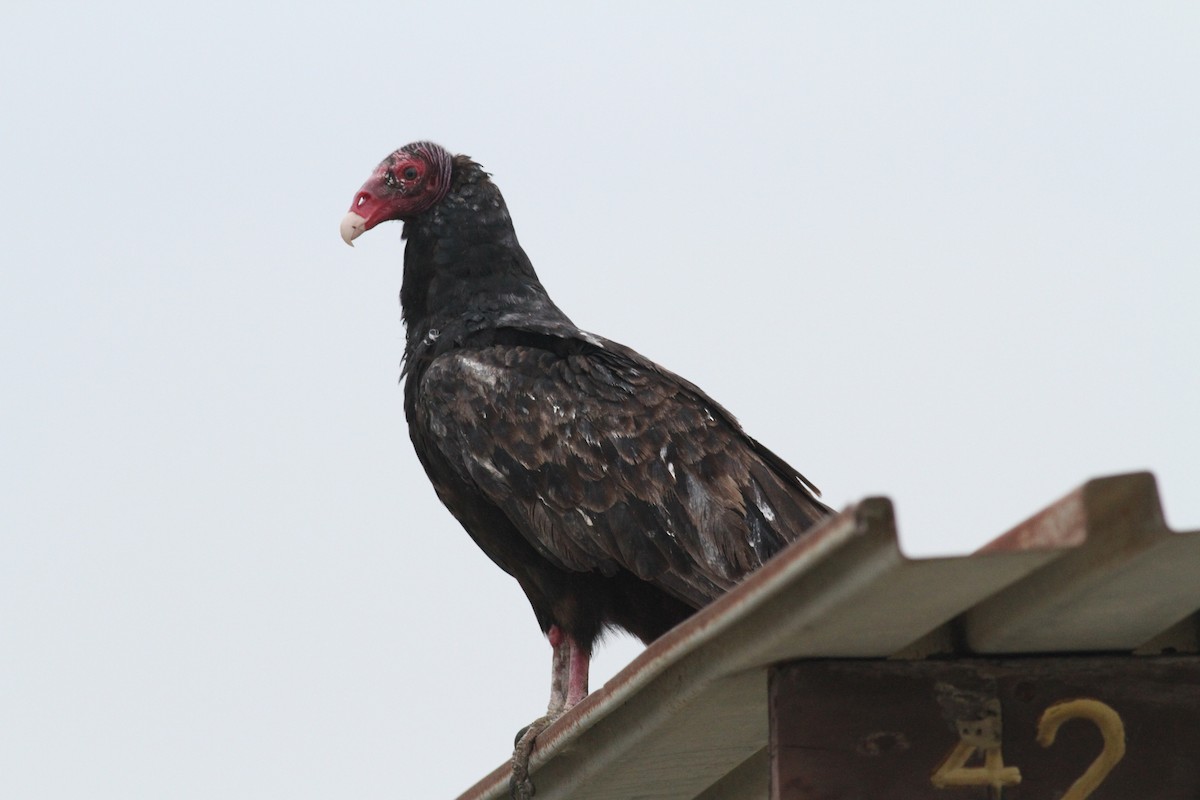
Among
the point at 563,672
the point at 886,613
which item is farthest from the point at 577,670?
the point at 886,613

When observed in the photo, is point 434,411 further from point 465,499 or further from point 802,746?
point 802,746

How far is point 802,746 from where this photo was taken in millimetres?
2881

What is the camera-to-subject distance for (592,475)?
5.48 meters

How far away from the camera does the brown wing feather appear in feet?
17.5

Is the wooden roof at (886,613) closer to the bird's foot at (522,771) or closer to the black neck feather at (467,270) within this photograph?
the bird's foot at (522,771)

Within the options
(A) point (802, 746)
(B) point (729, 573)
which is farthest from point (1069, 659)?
(B) point (729, 573)

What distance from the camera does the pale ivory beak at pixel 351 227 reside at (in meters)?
6.51

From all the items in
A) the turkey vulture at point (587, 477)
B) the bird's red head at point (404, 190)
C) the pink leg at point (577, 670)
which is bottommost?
the pink leg at point (577, 670)

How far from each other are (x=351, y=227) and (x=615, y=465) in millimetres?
1612

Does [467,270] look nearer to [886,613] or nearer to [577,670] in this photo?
[577,670]

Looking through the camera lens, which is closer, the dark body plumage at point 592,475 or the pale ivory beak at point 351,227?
the dark body plumage at point 592,475

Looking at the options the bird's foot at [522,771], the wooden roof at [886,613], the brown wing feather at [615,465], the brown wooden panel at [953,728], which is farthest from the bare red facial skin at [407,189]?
the brown wooden panel at [953,728]

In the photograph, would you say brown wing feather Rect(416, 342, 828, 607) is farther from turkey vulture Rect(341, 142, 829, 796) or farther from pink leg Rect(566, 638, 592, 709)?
pink leg Rect(566, 638, 592, 709)

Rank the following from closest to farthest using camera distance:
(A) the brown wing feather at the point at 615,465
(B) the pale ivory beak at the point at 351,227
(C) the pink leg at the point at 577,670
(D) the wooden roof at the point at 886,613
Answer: (D) the wooden roof at the point at 886,613, (A) the brown wing feather at the point at 615,465, (C) the pink leg at the point at 577,670, (B) the pale ivory beak at the point at 351,227
